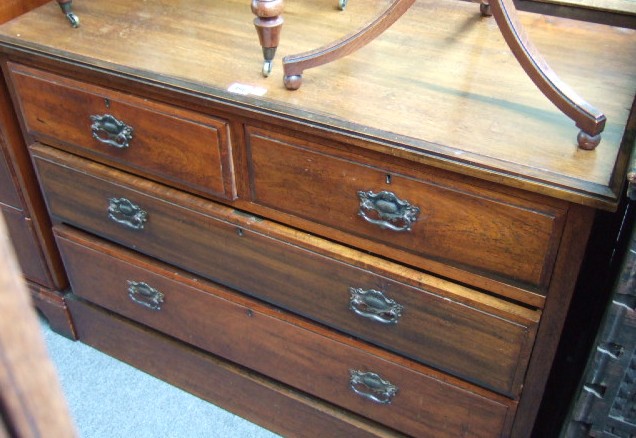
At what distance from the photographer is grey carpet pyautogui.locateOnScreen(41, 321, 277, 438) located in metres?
1.42

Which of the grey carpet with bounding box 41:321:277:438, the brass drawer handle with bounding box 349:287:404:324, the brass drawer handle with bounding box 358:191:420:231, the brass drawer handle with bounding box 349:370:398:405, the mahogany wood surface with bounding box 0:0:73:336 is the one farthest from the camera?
the grey carpet with bounding box 41:321:277:438

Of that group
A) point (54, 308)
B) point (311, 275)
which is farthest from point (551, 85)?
point (54, 308)

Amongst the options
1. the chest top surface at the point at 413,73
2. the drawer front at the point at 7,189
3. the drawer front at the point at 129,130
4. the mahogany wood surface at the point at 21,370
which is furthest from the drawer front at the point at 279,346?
the mahogany wood surface at the point at 21,370

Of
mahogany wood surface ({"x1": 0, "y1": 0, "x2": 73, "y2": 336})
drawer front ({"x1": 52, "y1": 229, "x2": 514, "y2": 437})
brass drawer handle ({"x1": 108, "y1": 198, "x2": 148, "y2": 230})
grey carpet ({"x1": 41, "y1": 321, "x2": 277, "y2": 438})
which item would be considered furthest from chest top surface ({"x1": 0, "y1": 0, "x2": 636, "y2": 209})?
grey carpet ({"x1": 41, "y1": 321, "x2": 277, "y2": 438})

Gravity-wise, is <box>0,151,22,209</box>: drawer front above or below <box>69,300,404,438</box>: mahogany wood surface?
above

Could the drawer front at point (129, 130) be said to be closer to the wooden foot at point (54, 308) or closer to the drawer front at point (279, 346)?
the drawer front at point (279, 346)

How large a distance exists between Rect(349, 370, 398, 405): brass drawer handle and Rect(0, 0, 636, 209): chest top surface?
435 mm

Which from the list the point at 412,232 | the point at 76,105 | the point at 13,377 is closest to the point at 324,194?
the point at 412,232

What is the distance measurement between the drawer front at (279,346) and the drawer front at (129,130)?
0.73 feet

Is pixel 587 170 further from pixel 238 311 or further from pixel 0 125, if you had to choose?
pixel 0 125

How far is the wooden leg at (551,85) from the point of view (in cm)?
85

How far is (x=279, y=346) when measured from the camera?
1.25m

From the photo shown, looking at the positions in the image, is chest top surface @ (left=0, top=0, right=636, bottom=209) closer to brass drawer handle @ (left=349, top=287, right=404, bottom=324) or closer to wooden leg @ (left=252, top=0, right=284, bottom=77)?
wooden leg @ (left=252, top=0, right=284, bottom=77)

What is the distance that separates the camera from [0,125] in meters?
1.27
